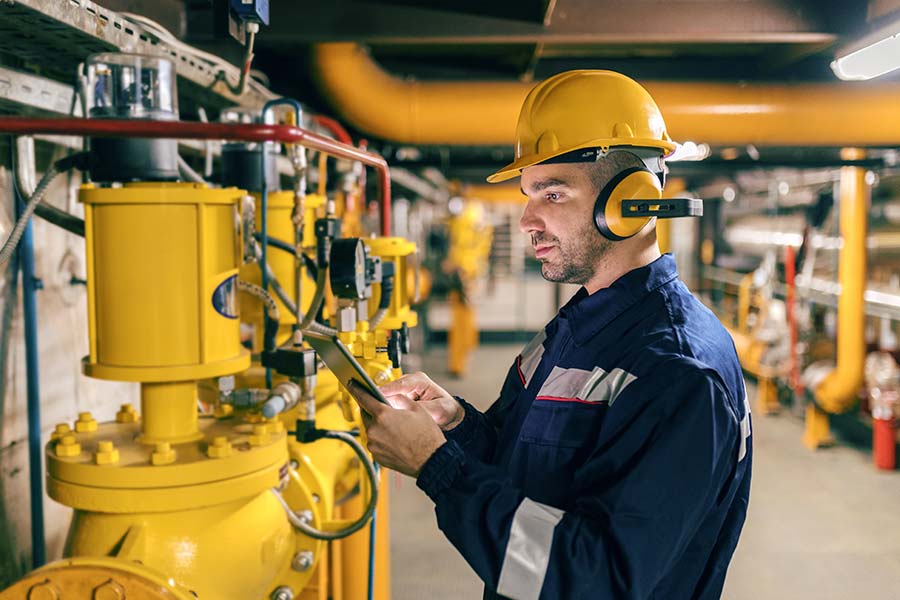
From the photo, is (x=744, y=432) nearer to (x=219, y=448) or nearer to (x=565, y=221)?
(x=565, y=221)

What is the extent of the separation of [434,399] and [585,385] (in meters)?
0.37

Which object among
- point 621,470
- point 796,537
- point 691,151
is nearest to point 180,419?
point 621,470

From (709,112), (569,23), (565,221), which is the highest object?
(569,23)

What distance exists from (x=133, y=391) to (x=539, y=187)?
165 centimetres

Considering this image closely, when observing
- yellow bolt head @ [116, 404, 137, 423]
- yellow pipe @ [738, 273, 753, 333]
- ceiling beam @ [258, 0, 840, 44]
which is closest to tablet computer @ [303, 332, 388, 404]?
yellow bolt head @ [116, 404, 137, 423]

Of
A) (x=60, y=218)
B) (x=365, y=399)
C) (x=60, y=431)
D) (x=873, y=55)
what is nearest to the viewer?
(x=365, y=399)

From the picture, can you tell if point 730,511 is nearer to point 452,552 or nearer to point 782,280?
point 452,552

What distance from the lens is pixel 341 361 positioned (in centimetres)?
109

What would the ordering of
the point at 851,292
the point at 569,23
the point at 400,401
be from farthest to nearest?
the point at 851,292 → the point at 569,23 → the point at 400,401

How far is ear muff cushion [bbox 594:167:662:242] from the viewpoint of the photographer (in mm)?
1249

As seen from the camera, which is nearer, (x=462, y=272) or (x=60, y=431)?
(x=60, y=431)

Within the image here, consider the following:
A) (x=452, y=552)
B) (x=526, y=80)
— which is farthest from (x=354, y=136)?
(x=452, y=552)

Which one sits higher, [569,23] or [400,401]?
[569,23]

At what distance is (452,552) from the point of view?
368 cm
